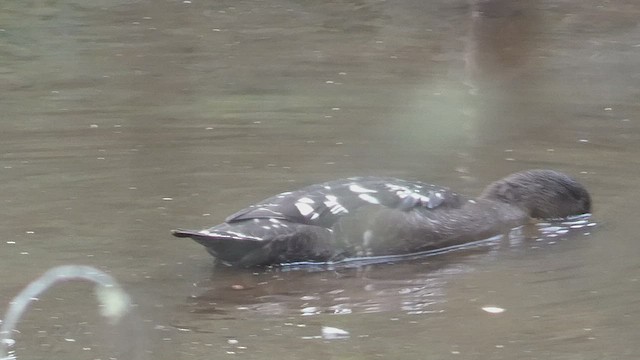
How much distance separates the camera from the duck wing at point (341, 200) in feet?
23.8

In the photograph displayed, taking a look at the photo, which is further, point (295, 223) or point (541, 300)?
point (295, 223)

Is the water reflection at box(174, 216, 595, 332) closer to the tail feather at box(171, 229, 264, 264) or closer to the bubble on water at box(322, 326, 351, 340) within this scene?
the tail feather at box(171, 229, 264, 264)

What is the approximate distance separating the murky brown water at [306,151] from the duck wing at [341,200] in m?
0.35

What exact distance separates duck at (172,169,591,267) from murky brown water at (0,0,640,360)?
6.7 inches

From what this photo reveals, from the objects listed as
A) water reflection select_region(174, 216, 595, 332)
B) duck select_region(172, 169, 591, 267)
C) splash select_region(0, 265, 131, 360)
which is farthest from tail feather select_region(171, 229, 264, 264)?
splash select_region(0, 265, 131, 360)

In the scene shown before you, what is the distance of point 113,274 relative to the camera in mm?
6906

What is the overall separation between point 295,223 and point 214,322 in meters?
1.19

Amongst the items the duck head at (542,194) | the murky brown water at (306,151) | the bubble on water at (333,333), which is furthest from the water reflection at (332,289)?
the duck head at (542,194)

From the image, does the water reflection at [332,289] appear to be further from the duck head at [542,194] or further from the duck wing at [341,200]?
the duck head at [542,194]

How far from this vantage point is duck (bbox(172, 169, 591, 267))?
7086 millimetres

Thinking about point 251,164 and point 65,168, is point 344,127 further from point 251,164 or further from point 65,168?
point 65,168

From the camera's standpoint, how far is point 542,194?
843 cm

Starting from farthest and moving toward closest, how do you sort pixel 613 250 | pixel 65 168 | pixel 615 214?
pixel 65 168
pixel 615 214
pixel 613 250

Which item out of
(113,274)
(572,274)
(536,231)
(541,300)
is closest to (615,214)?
(536,231)
